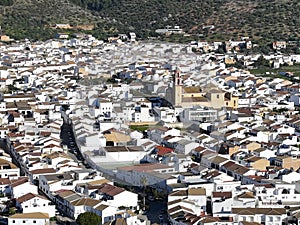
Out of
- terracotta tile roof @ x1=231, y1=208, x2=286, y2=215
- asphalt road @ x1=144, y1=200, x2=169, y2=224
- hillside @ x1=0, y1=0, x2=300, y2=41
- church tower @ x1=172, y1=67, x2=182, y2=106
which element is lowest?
asphalt road @ x1=144, y1=200, x2=169, y2=224

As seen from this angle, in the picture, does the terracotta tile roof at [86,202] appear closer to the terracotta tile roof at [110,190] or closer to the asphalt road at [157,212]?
the terracotta tile roof at [110,190]

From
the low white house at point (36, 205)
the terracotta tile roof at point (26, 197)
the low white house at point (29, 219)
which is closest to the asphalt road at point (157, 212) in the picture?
the low white house at point (36, 205)

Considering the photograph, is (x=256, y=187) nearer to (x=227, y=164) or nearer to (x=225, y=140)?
(x=227, y=164)

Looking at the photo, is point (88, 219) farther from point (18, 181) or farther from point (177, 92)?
point (177, 92)

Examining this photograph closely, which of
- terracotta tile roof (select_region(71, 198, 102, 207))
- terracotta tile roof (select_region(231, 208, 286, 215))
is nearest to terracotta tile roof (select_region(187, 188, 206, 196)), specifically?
terracotta tile roof (select_region(231, 208, 286, 215))

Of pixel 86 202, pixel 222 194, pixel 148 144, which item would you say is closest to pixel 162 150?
pixel 148 144

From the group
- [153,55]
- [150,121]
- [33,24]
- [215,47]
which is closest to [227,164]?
[150,121]

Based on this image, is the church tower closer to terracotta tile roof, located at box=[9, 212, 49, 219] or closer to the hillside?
terracotta tile roof, located at box=[9, 212, 49, 219]
